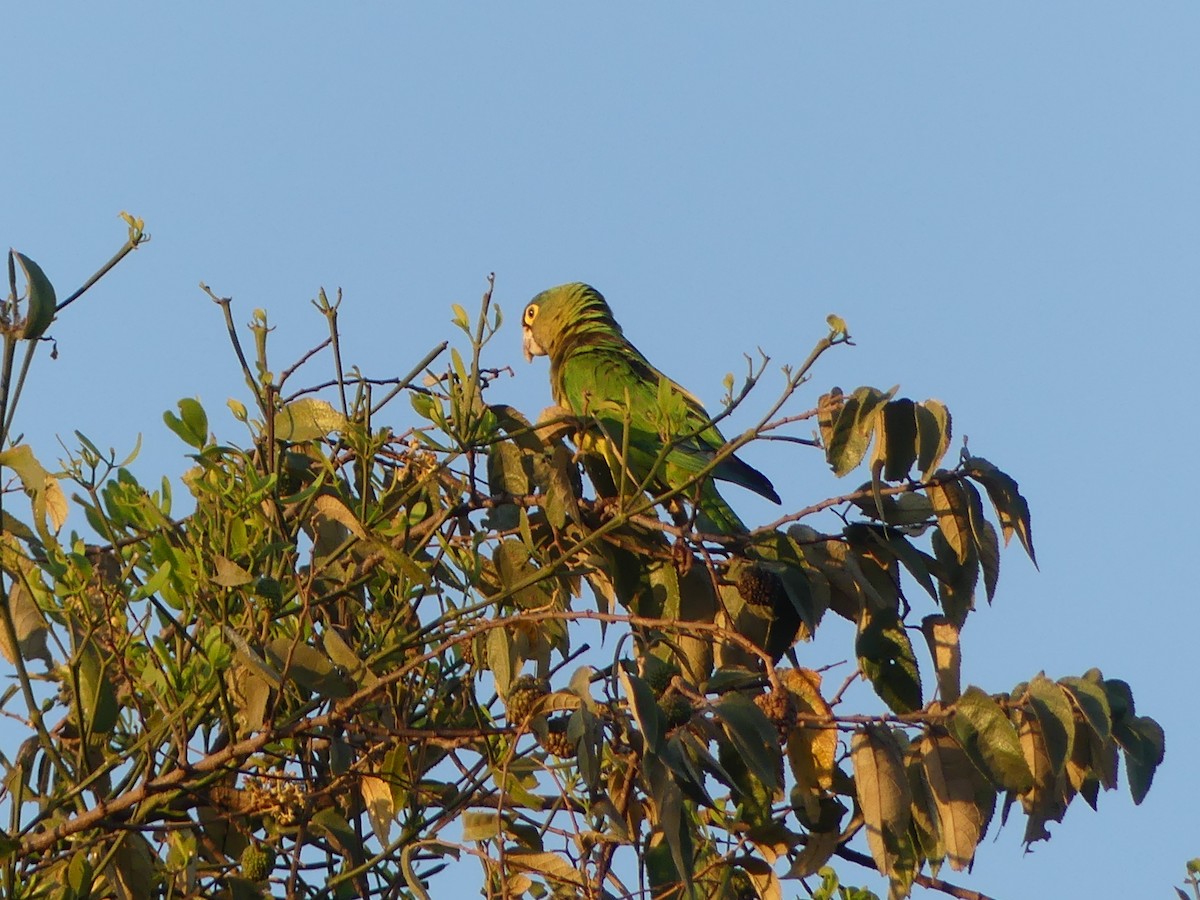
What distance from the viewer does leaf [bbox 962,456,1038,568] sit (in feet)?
7.72

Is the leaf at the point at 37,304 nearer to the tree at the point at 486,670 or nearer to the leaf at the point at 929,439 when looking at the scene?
the tree at the point at 486,670

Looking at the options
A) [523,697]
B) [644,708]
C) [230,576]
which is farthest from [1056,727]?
[230,576]

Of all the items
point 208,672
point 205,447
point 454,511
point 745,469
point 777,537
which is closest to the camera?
point 208,672

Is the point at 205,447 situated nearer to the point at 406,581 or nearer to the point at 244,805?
the point at 406,581

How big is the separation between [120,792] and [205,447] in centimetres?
53

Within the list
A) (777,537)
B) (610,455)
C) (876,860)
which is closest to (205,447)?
(610,455)

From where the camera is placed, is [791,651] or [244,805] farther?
[791,651]

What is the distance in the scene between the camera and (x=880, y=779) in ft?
6.75

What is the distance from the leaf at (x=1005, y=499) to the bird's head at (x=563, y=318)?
10.7 feet

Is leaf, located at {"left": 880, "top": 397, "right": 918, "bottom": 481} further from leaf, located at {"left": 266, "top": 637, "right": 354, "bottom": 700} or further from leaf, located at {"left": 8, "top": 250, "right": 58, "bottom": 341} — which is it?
leaf, located at {"left": 8, "top": 250, "right": 58, "bottom": 341}

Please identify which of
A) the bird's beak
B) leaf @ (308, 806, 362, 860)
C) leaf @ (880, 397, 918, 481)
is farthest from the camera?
the bird's beak

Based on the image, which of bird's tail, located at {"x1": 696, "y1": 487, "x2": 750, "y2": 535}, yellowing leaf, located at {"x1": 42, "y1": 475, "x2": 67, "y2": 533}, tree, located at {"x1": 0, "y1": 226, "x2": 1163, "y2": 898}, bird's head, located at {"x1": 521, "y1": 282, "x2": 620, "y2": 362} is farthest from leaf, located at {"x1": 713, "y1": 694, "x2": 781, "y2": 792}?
bird's head, located at {"x1": 521, "y1": 282, "x2": 620, "y2": 362}

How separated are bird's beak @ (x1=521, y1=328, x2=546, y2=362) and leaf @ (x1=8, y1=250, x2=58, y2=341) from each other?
412 cm

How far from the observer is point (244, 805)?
2297 millimetres
